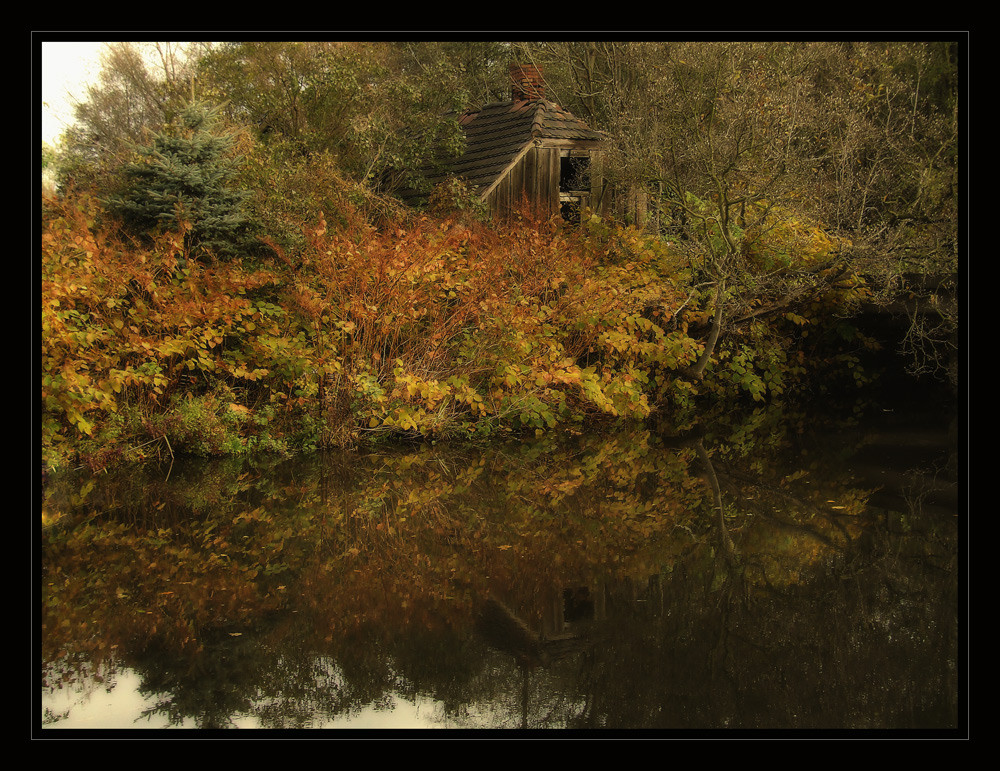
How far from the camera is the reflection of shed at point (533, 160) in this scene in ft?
57.7

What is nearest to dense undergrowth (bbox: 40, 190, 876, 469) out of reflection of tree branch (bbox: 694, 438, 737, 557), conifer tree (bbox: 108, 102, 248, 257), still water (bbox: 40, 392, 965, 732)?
conifer tree (bbox: 108, 102, 248, 257)

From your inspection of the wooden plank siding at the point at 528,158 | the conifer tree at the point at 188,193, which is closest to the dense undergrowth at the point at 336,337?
the conifer tree at the point at 188,193

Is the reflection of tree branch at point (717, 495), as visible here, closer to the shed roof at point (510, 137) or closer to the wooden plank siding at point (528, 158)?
the wooden plank siding at point (528, 158)

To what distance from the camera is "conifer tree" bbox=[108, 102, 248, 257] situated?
38.6 ft

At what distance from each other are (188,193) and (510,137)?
27.1 ft

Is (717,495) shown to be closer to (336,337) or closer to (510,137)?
(336,337)

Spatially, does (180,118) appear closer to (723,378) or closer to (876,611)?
(723,378)

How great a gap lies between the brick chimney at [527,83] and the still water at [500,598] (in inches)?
450

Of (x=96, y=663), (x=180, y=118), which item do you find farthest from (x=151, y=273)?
(x=96, y=663)

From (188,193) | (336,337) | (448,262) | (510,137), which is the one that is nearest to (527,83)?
(510,137)

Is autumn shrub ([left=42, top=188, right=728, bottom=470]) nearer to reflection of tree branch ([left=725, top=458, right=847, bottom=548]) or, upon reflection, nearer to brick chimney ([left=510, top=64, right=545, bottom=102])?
reflection of tree branch ([left=725, top=458, right=847, bottom=548])

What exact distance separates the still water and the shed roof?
889 centimetres

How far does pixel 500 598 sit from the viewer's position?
6.21 m
